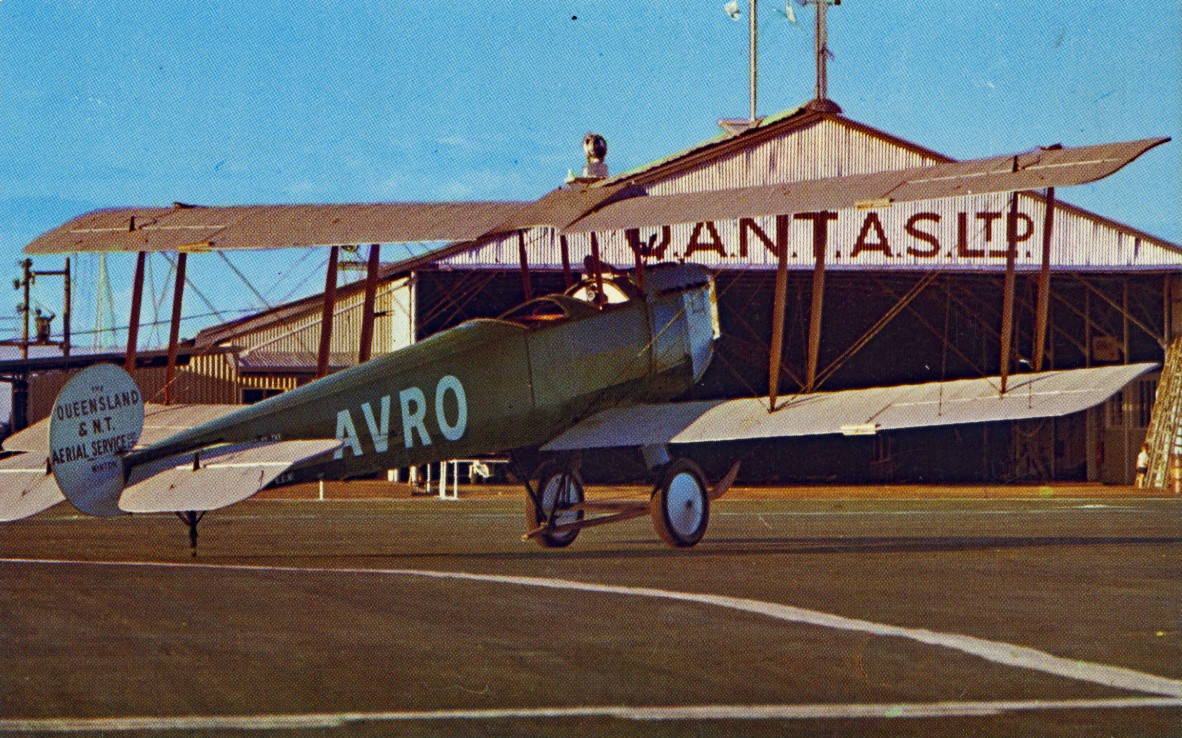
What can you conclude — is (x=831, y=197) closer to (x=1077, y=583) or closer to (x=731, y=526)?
(x=1077, y=583)

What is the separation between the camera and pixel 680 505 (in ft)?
53.1

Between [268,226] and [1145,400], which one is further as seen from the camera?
[1145,400]

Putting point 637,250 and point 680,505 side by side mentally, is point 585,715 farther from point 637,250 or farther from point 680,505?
point 637,250

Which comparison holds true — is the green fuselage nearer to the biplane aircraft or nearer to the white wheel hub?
the biplane aircraft

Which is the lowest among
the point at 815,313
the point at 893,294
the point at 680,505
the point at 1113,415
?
the point at 680,505

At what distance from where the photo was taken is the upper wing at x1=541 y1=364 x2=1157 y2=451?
15203mm

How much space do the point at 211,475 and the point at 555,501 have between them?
15.2 feet

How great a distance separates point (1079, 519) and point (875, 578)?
40.6ft

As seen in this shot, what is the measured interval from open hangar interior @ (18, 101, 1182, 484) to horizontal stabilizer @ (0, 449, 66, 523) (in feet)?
64.8

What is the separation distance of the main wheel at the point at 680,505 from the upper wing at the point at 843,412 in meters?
0.35

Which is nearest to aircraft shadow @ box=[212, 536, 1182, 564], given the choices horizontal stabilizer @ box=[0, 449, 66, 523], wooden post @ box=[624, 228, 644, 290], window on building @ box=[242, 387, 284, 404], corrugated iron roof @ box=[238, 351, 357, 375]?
horizontal stabilizer @ box=[0, 449, 66, 523]

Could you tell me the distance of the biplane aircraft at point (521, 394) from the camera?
13.0 m

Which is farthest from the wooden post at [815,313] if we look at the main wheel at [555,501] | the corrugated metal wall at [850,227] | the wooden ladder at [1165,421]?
the wooden ladder at [1165,421]

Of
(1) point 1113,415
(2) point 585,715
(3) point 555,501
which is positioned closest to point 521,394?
(3) point 555,501
